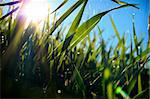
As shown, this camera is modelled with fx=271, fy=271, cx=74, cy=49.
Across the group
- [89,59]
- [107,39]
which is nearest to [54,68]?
[89,59]

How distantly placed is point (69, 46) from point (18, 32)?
0.13 m

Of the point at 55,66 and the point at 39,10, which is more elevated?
the point at 39,10

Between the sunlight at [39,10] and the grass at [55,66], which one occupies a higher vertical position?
the sunlight at [39,10]

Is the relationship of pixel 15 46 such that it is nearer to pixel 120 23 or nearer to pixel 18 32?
pixel 18 32

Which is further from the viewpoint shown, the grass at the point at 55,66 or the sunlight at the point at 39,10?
the sunlight at the point at 39,10

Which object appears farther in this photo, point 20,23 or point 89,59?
point 89,59

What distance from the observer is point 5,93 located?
1.33 feet

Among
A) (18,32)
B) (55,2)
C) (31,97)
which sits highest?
(55,2)

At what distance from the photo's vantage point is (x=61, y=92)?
0.50m

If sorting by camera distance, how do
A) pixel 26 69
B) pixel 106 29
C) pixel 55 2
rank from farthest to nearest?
pixel 106 29
pixel 55 2
pixel 26 69

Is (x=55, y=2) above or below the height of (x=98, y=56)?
above

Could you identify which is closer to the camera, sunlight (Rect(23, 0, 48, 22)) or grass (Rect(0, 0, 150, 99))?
grass (Rect(0, 0, 150, 99))

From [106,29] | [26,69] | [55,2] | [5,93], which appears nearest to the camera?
[5,93]

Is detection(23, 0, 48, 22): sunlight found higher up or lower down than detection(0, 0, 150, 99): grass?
higher up
